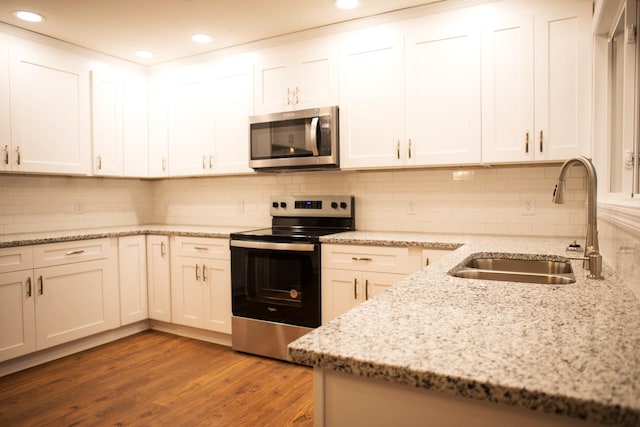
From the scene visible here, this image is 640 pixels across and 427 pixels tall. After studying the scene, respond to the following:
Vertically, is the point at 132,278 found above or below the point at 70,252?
below

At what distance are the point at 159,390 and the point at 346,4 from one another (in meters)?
2.67

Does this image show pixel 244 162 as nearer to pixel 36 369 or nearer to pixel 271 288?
pixel 271 288

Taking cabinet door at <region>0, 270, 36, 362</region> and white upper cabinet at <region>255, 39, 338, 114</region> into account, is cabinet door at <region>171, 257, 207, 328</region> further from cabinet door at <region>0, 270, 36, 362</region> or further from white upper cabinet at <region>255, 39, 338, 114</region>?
white upper cabinet at <region>255, 39, 338, 114</region>

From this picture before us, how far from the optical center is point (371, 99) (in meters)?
2.88

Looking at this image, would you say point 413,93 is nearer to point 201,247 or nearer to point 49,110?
point 201,247

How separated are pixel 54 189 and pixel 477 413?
377cm

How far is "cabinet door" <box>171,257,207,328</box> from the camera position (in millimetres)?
3369

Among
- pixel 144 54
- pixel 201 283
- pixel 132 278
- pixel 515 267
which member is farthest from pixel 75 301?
pixel 515 267

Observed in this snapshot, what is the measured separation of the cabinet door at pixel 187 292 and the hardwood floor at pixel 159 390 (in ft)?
0.88

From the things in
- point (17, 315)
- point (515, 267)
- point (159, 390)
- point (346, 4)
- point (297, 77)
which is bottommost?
point (159, 390)

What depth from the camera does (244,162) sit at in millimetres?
3398

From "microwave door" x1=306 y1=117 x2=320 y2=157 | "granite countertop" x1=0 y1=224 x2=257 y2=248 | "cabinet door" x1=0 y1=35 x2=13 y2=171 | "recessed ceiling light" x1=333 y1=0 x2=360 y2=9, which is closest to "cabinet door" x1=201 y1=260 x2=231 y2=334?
"granite countertop" x1=0 y1=224 x2=257 y2=248

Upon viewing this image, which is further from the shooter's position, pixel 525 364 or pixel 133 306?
pixel 133 306

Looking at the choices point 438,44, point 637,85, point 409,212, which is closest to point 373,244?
point 409,212
